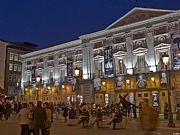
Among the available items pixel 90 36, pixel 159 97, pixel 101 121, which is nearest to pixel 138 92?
pixel 159 97

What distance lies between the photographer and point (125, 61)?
3881cm

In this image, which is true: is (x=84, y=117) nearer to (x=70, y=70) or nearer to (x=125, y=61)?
(x=125, y=61)

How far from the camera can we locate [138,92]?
36.4 meters

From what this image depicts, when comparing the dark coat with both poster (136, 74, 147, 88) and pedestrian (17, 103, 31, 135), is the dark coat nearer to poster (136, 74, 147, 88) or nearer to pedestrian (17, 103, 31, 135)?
pedestrian (17, 103, 31, 135)

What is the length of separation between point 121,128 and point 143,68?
19.4m

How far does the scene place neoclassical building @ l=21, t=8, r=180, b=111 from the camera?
34.2m

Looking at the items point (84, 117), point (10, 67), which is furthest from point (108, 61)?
point (10, 67)

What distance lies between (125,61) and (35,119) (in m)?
28.6

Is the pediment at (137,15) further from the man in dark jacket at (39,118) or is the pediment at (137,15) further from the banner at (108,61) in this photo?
the man in dark jacket at (39,118)

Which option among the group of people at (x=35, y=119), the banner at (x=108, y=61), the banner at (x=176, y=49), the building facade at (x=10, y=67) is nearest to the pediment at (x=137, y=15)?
the banner at (x=176, y=49)

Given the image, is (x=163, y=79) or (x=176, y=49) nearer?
(x=176, y=49)

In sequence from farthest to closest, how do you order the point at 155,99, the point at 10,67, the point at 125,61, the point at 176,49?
the point at 10,67
the point at 125,61
the point at 155,99
the point at 176,49

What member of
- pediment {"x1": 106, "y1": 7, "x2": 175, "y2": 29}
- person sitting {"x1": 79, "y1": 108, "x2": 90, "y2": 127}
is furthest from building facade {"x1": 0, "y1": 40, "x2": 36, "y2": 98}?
person sitting {"x1": 79, "y1": 108, "x2": 90, "y2": 127}

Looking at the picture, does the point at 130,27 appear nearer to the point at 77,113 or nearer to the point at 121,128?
the point at 77,113
